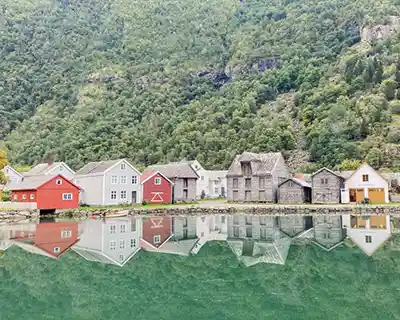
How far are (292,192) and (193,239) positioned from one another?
105ft

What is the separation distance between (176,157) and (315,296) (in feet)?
296

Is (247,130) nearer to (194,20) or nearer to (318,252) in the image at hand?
(318,252)

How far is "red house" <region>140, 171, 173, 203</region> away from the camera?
53156mm

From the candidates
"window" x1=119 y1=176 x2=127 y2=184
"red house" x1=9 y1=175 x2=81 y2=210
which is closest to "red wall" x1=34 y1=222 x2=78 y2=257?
"red house" x1=9 y1=175 x2=81 y2=210

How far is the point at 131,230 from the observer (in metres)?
29.3

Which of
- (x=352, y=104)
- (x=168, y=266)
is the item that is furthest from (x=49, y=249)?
(x=352, y=104)

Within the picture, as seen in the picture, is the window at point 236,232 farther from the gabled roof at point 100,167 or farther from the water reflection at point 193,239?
the gabled roof at point 100,167

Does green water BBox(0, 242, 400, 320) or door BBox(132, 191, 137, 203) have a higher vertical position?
door BBox(132, 191, 137, 203)

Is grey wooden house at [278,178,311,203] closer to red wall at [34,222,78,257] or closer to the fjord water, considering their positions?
the fjord water

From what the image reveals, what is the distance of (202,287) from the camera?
1345 centimetres

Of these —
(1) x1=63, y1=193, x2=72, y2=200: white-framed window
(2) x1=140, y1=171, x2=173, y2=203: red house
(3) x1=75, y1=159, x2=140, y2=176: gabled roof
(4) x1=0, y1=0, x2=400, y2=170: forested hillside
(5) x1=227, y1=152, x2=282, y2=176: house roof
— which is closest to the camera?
(1) x1=63, y1=193, x2=72, y2=200: white-framed window

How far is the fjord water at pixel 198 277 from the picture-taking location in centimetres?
1093

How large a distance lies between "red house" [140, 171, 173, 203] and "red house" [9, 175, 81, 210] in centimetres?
970

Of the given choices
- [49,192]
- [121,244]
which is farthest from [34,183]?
[121,244]
